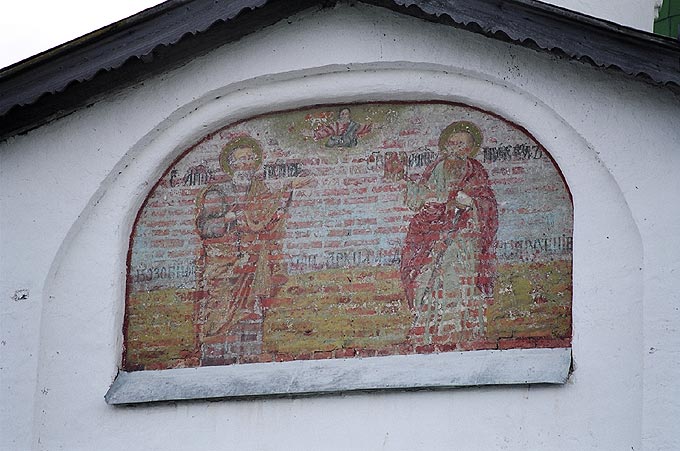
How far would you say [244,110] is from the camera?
31.3 feet

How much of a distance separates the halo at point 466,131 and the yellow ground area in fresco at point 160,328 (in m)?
1.70

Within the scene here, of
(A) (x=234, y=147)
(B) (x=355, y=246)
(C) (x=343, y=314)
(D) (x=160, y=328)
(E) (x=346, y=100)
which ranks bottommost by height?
(D) (x=160, y=328)

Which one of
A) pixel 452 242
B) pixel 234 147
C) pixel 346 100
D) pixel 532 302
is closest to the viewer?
pixel 532 302

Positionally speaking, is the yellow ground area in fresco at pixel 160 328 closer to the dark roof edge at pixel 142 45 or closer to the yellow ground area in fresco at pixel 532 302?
the dark roof edge at pixel 142 45

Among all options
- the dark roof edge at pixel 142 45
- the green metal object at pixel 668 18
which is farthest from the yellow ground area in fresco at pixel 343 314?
the green metal object at pixel 668 18

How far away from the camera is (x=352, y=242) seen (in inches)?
363

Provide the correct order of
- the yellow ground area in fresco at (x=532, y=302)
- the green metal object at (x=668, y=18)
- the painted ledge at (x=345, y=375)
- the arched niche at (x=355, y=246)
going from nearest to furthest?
the painted ledge at (x=345, y=375) < the yellow ground area in fresco at (x=532, y=302) < the arched niche at (x=355, y=246) < the green metal object at (x=668, y=18)

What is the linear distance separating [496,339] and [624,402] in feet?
2.70

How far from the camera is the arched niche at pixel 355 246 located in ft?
29.3

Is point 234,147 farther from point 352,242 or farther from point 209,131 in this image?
point 352,242

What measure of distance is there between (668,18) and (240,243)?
4390mm

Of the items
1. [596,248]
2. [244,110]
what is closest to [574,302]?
[596,248]

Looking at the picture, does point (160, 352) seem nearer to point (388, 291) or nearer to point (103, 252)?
point (103, 252)

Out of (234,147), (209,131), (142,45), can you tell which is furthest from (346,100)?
(142,45)
